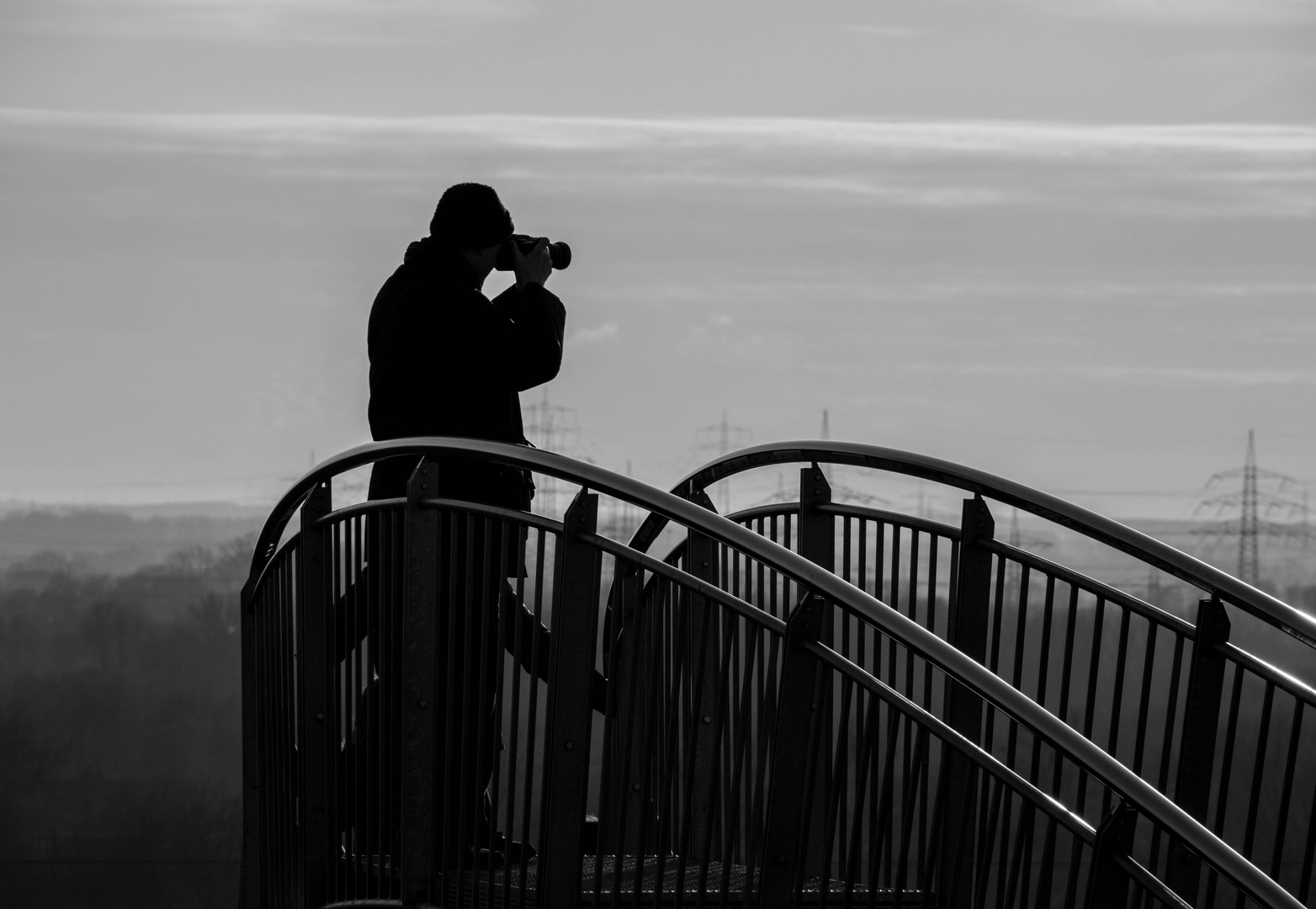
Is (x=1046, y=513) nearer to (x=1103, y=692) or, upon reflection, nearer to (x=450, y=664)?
(x=450, y=664)

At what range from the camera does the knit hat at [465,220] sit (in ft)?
13.4

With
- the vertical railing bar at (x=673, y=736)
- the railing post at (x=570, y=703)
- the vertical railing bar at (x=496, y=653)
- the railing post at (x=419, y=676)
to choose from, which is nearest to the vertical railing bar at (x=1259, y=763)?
the vertical railing bar at (x=673, y=736)

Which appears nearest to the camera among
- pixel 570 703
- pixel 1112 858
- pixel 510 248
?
pixel 1112 858

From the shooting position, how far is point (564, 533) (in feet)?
10.2

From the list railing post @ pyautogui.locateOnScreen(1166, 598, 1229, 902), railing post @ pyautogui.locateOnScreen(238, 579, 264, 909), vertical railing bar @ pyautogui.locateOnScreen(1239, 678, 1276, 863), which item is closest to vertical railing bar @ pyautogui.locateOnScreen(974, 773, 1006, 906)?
railing post @ pyautogui.locateOnScreen(1166, 598, 1229, 902)

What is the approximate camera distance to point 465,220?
409 centimetres

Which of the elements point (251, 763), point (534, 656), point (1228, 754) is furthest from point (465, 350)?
point (1228, 754)

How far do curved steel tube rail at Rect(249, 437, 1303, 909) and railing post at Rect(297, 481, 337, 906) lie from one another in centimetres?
27

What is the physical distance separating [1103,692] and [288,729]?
76343 millimetres

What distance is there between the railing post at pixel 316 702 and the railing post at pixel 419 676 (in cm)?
44

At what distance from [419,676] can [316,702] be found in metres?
0.52

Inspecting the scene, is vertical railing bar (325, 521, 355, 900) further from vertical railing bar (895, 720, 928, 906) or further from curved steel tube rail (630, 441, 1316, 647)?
vertical railing bar (895, 720, 928, 906)

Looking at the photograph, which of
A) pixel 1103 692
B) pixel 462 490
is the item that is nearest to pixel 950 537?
pixel 462 490

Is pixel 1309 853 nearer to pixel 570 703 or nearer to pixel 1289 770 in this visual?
pixel 1289 770
